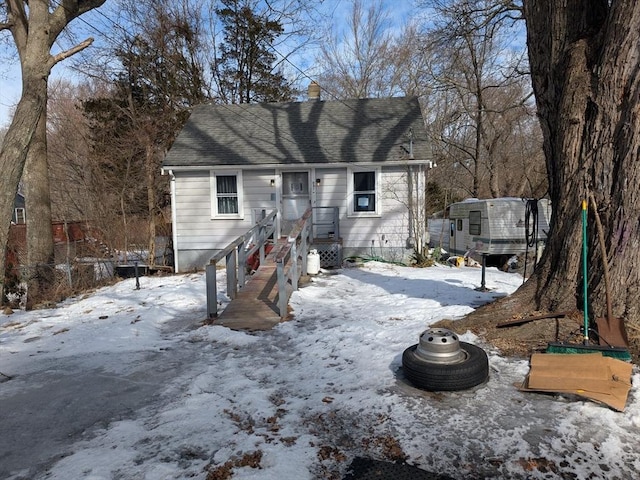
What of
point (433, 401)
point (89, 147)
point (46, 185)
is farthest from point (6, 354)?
point (89, 147)

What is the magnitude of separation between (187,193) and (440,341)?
10639mm

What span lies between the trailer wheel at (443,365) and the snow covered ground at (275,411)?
9cm

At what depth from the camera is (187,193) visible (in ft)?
41.8

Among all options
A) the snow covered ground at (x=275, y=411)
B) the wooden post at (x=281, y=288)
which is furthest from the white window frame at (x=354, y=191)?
the snow covered ground at (x=275, y=411)

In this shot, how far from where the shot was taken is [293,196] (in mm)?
12695

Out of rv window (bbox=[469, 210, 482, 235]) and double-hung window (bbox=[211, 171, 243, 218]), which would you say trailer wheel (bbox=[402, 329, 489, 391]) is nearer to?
double-hung window (bbox=[211, 171, 243, 218])

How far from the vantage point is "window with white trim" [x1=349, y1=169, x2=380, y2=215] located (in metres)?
12.3

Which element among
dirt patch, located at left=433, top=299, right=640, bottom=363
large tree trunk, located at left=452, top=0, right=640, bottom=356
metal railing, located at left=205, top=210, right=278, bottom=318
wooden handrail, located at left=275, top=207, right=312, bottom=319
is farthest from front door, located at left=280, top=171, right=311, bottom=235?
large tree trunk, located at left=452, top=0, right=640, bottom=356

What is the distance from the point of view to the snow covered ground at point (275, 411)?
262cm

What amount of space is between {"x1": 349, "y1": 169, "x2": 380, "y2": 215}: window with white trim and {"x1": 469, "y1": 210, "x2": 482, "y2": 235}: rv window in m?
4.22

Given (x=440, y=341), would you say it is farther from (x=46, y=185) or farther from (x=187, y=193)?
(x=46, y=185)

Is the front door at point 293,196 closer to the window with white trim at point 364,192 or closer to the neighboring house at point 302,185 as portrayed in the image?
the neighboring house at point 302,185

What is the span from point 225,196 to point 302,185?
2.34 meters

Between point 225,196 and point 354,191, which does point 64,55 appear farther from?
point 354,191
